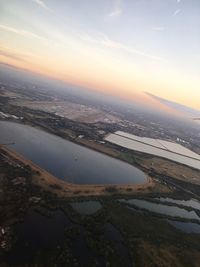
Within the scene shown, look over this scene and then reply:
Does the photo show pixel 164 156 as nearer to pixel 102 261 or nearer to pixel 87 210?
pixel 87 210

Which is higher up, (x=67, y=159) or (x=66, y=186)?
(x=66, y=186)

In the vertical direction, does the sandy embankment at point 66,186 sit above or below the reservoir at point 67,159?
above

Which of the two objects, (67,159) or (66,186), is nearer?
(66,186)

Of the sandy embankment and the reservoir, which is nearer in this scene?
the sandy embankment

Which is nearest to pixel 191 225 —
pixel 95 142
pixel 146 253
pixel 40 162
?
pixel 146 253
